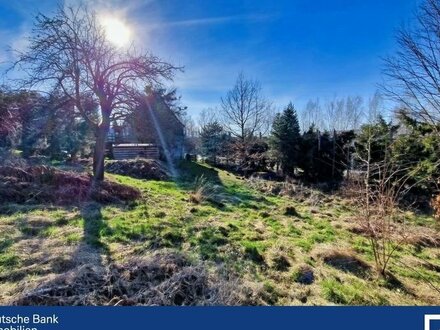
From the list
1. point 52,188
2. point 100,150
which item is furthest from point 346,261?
point 100,150

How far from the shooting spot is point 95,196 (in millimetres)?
8219

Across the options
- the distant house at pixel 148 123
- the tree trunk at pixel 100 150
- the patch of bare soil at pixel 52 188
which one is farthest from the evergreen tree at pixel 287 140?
the patch of bare soil at pixel 52 188

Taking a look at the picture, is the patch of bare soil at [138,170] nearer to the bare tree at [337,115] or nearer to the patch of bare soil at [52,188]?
the patch of bare soil at [52,188]

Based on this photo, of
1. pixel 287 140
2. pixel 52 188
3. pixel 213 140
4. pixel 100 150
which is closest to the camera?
pixel 52 188

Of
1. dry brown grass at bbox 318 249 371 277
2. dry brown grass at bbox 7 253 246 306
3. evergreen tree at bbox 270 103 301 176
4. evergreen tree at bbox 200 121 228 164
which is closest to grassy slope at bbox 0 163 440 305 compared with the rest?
dry brown grass at bbox 318 249 371 277

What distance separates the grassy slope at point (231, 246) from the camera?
391 cm

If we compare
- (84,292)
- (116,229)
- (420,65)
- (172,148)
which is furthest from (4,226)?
(172,148)

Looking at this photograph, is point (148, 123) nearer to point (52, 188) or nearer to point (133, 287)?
→ point (52, 188)

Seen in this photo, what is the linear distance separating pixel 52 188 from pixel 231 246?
19.3 ft

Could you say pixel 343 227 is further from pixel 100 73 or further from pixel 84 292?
pixel 100 73

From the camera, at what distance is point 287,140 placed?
16672 millimetres

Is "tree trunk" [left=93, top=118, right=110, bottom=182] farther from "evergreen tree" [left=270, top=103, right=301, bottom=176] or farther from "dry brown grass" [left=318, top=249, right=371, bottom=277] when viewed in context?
"evergreen tree" [left=270, top=103, right=301, bottom=176]

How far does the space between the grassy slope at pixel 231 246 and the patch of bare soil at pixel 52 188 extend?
74cm

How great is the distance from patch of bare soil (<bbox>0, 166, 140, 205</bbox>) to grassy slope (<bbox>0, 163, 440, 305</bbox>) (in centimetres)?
74
